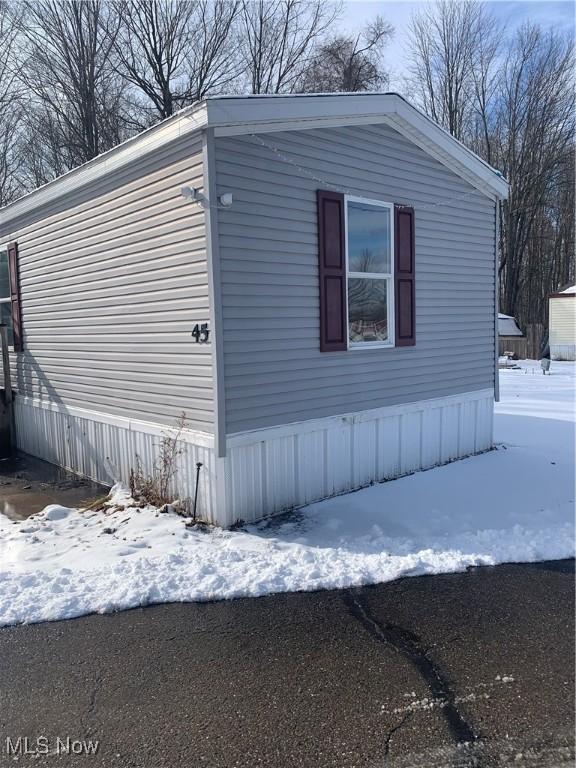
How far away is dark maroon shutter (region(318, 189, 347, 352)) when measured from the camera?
5457mm

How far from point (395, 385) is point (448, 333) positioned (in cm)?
115

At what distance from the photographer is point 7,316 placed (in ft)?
29.6

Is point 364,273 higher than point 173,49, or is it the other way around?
point 173,49

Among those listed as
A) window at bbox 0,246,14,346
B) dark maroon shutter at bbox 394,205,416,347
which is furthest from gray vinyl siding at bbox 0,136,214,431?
dark maroon shutter at bbox 394,205,416,347

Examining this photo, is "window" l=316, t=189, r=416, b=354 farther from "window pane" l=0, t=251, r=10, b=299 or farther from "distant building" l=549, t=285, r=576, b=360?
"distant building" l=549, t=285, r=576, b=360

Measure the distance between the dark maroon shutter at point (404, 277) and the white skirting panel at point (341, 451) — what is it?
2.64 feet

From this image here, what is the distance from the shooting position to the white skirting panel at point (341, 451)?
4996 millimetres

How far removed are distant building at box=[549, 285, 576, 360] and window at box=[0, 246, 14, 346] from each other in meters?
19.2

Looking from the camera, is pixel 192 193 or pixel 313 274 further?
pixel 313 274

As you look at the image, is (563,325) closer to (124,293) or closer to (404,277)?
(404,277)

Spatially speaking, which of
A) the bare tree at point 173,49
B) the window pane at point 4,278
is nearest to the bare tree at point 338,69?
the bare tree at point 173,49

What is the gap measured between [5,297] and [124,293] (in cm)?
394

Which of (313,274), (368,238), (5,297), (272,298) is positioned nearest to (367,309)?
(368,238)

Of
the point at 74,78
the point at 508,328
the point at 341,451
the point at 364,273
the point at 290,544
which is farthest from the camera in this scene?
the point at 508,328
